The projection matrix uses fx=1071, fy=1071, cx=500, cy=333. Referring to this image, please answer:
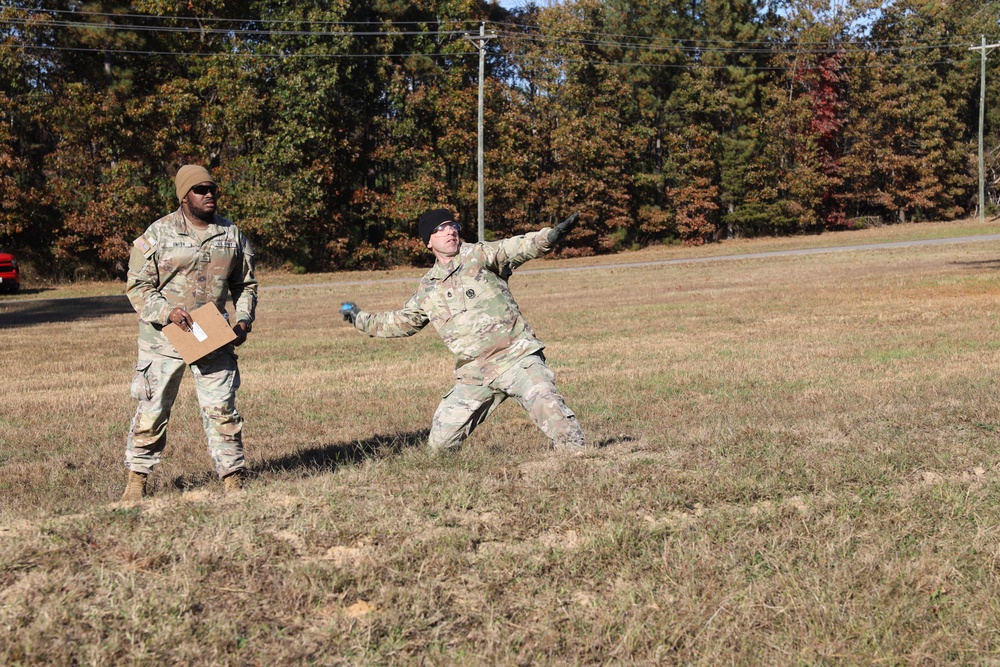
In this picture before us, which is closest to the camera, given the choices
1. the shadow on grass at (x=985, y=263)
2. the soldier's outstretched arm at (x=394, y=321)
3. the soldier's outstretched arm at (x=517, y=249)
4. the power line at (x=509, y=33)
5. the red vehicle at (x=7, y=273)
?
the soldier's outstretched arm at (x=517, y=249)

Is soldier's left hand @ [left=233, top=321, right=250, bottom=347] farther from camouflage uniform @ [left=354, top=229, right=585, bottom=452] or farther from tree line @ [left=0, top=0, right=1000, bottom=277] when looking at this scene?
tree line @ [left=0, top=0, right=1000, bottom=277]

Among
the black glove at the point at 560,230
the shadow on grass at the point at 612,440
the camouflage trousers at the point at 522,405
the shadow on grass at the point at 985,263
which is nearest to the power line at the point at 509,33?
the shadow on grass at the point at 985,263

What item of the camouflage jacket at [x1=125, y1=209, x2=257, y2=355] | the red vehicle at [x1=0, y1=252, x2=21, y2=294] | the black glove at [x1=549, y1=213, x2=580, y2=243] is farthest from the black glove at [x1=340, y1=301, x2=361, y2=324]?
the red vehicle at [x1=0, y1=252, x2=21, y2=294]

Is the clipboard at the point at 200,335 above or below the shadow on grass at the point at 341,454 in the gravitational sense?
above

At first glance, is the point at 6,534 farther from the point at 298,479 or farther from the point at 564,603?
the point at 564,603

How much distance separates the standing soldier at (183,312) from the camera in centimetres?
649

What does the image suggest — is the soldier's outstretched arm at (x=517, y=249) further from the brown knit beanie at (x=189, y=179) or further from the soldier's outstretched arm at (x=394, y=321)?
the brown knit beanie at (x=189, y=179)

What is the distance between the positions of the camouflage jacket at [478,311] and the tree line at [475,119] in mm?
29612

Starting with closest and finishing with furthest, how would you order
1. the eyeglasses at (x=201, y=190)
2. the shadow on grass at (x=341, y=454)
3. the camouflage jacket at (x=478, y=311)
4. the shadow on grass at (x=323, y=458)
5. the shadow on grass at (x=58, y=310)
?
1. the eyeglasses at (x=201, y=190)
2. the camouflage jacket at (x=478, y=311)
3. the shadow on grass at (x=323, y=458)
4. the shadow on grass at (x=341, y=454)
5. the shadow on grass at (x=58, y=310)

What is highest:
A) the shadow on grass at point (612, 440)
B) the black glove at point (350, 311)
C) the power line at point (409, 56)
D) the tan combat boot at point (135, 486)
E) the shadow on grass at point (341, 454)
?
the power line at point (409, 56)

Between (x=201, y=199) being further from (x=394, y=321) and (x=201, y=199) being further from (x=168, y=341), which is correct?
(x=394, y=321)

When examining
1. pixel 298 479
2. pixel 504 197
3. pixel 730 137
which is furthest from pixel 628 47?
pixel 298 479

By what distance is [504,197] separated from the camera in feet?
149

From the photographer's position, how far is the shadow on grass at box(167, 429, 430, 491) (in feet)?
24.1
